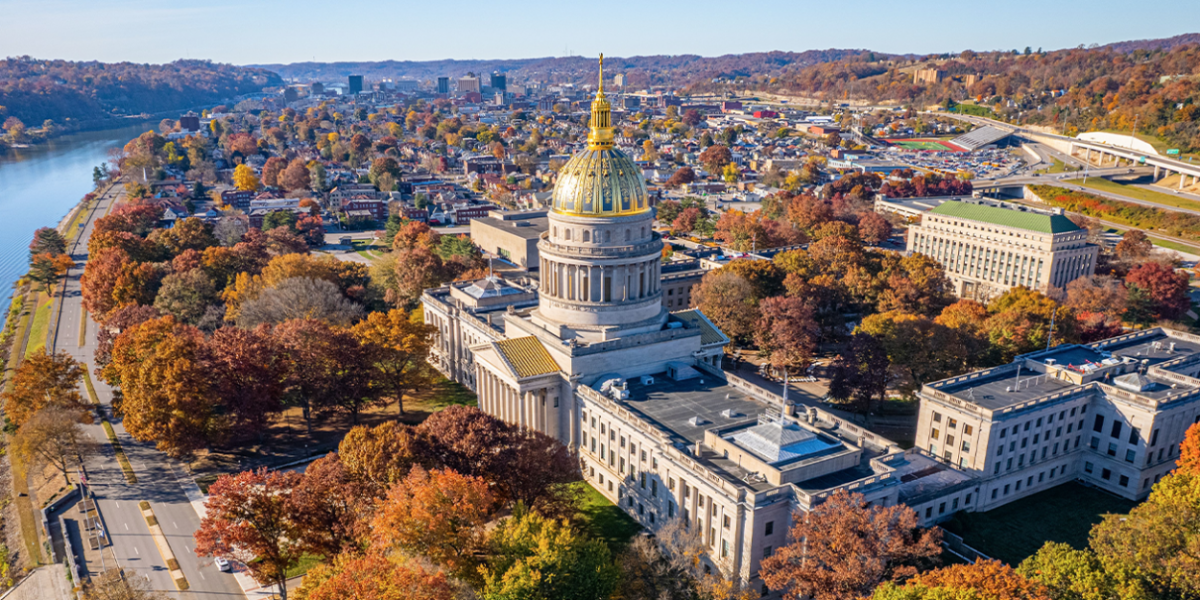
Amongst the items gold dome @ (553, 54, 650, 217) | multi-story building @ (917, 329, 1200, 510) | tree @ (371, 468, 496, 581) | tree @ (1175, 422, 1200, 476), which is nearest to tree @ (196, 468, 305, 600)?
tree @ (371, 468, 496, 581)

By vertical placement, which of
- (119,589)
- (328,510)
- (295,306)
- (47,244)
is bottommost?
(119,589)

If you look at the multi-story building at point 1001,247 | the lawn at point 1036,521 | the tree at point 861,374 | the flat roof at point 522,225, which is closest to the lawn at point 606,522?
the lawn at point 1036,521

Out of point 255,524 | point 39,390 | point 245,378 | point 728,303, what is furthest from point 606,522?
Result: point 39,390

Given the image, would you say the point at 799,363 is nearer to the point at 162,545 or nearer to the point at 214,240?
the point at 162,545

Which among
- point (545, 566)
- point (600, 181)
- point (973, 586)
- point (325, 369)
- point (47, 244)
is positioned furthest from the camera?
point (47, 244)

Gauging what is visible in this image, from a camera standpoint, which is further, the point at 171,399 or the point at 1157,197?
the point at 1157,197

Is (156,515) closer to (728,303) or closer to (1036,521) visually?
(728,303)

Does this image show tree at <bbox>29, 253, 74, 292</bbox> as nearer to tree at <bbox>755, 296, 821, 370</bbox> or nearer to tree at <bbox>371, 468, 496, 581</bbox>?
Answer: tree at <bbox>371, 468, 496, 581</bbox>

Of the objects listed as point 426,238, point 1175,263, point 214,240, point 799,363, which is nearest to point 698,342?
point 799,363
